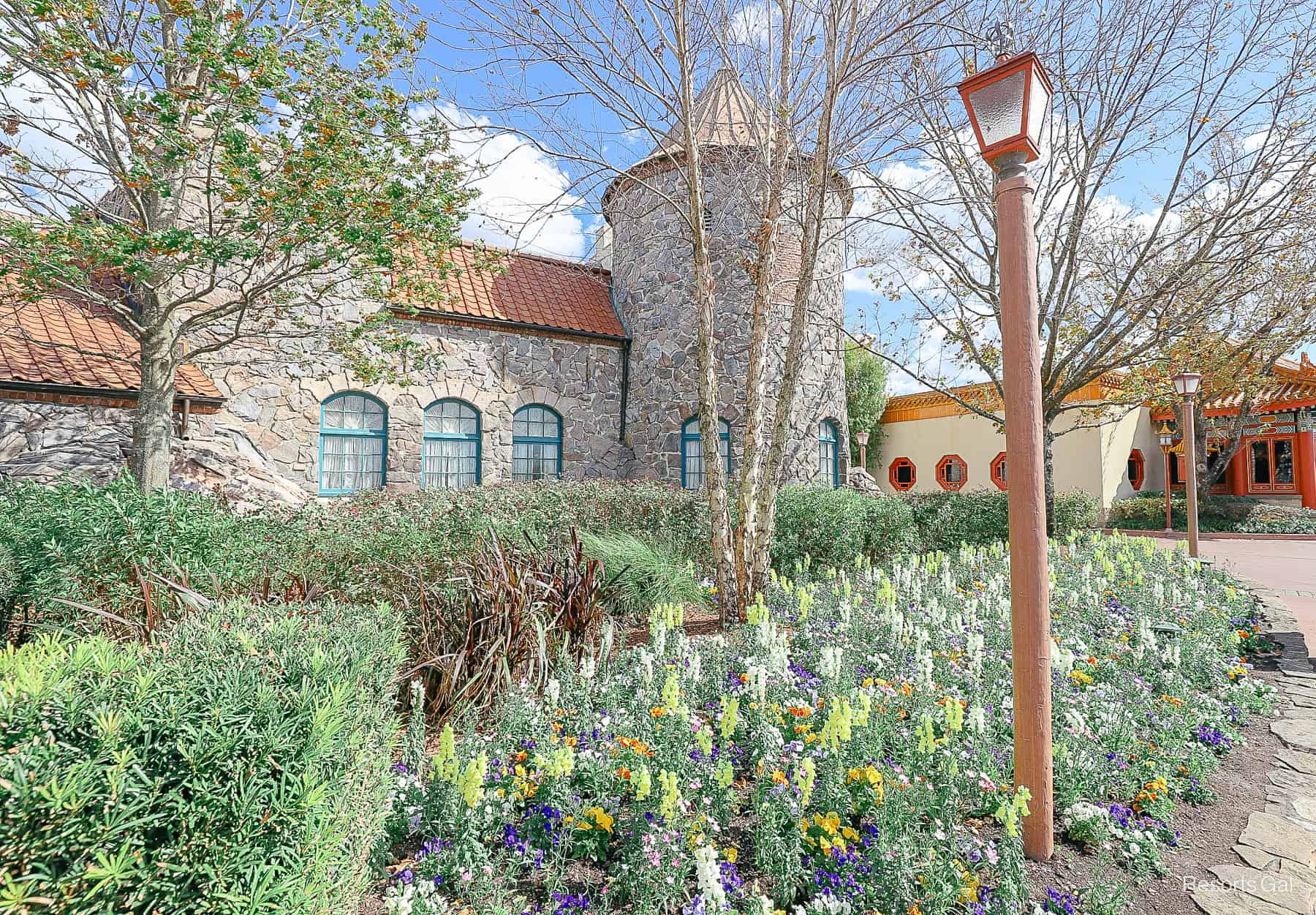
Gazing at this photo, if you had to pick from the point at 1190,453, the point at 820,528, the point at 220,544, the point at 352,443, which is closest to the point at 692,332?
the point at 820,528

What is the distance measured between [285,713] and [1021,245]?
3.00 m

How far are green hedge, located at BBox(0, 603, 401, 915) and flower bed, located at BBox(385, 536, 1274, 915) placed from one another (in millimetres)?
555

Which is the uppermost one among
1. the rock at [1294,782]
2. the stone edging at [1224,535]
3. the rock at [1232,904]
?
the stone edging at [1224,535]

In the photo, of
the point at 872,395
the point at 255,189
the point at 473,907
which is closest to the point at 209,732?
the point at 473,907

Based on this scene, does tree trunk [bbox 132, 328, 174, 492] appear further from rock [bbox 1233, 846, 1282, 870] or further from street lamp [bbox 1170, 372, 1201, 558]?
street lamp [bbox 1170, 372, 1201, 558]

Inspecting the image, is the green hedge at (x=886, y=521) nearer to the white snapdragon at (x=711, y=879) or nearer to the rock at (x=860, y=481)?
the rock at (x=860, y=481)

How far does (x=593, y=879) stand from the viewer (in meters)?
2.20

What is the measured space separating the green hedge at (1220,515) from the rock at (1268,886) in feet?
61.8

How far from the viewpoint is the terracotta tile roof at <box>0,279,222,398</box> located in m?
7.49

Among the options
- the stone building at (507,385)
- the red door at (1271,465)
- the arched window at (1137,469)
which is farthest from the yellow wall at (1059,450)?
the stone building at (507,385)

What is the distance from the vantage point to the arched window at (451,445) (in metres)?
11.0

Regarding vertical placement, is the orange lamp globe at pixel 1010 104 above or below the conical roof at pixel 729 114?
below

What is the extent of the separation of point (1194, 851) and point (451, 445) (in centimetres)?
1072

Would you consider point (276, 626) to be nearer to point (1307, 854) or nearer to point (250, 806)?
point (250, 806)
